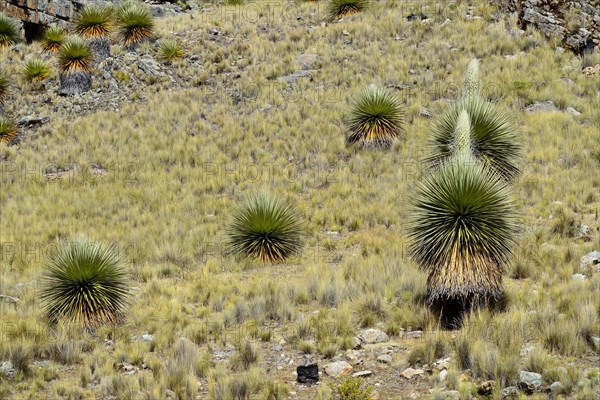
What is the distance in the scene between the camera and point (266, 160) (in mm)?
19062

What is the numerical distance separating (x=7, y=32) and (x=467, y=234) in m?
25.7

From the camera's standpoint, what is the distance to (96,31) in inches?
1000

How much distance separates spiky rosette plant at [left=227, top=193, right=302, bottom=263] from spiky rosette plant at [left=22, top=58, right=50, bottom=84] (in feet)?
49.7

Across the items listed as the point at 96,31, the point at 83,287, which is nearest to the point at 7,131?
the point at 96,31

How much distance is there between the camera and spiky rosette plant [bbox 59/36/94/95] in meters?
23.5

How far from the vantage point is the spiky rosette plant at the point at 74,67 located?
23484 millimetres

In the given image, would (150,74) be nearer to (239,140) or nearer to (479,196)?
(239,140)

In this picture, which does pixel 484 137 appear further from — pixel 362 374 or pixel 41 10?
pixel 41 10

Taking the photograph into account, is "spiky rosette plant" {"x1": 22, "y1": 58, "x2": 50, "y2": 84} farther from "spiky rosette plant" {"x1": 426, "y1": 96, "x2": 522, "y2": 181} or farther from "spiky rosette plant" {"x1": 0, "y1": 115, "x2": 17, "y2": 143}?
"spiky rosette plant" {"x1": 426, "y1": 96, "x2": 522, "y2": 181}

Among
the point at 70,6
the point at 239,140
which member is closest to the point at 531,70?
the point at 239,140

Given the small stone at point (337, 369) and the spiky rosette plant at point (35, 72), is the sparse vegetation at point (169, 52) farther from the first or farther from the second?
the small stone at point (337, 369)

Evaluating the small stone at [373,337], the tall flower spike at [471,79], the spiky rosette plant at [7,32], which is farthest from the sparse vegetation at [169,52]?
the small stone at [373,337]

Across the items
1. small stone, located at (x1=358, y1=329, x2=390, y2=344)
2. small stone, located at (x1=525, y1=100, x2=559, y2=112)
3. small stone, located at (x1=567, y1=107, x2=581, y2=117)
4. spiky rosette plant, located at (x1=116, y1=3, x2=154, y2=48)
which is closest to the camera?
small stone, located at (x1=358, y1=329, x2=390, y2=344)

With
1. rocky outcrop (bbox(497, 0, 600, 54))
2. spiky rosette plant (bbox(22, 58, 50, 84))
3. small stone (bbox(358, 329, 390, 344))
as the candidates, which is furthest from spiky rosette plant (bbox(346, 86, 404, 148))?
spiky rosette plant (bbox(22, 58, 50, 84))
